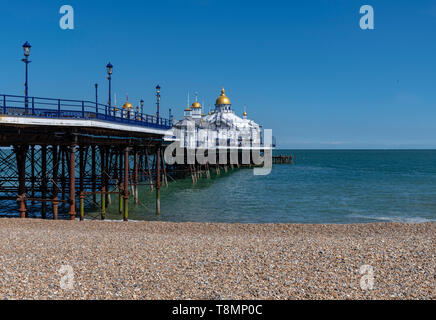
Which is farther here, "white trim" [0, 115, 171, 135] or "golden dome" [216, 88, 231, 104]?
"golden dome" [216, 88, 231, 104]

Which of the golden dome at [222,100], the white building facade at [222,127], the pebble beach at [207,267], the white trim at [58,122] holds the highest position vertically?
the golden dome at [222,100]

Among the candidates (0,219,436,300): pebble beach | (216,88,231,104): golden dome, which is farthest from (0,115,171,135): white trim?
(216,88,231,104): golden dome

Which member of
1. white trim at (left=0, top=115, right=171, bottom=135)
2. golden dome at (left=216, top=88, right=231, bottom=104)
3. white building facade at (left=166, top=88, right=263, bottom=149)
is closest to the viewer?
white trim at (left=0, top=115, right=171, bottom=135)

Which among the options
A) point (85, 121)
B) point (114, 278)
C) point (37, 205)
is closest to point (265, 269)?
point (114, 278)

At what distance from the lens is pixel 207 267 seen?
9477 mm

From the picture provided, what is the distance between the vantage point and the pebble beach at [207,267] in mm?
7918

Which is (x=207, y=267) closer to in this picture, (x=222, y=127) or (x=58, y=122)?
(x=58, y=122)

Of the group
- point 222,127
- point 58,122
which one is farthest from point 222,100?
point 58,122

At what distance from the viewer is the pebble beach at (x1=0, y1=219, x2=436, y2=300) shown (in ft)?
26.0

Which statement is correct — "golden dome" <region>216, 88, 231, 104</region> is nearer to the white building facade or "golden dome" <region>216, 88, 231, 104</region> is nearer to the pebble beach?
the white building facade

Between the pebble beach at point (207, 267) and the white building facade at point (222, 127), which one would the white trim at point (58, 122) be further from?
the white building facade at point (222, 127)

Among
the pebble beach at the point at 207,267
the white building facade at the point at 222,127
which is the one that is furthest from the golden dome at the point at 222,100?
the pebble beach at the point at 207,267
